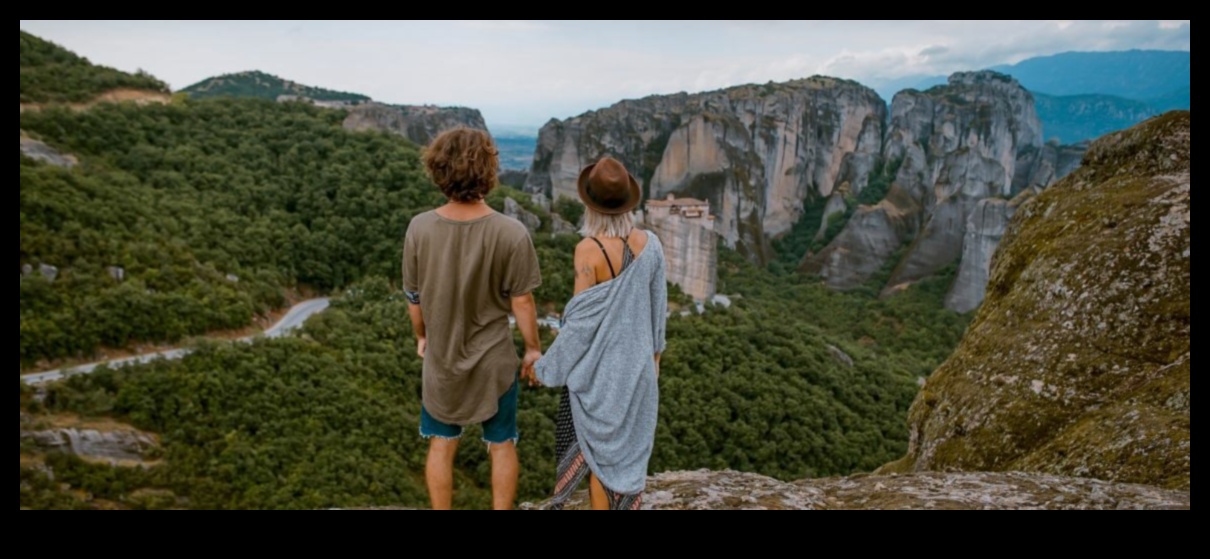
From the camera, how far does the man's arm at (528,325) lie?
11.4 feet

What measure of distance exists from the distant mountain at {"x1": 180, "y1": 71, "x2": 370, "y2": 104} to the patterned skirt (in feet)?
217

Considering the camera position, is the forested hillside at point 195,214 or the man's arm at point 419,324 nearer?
the man's arm at point 419,324

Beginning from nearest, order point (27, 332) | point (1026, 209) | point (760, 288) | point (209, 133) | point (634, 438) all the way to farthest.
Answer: point (634, 438) → point (1026, 209) → point (27, 332) → point (209, 133) → point (760, 288)

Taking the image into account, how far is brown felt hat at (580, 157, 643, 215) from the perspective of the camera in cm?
341

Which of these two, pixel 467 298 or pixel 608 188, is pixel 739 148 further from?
pixel 467 298

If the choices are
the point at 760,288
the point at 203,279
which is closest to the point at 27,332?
the point at 203,279

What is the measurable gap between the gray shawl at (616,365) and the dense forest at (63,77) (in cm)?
2999

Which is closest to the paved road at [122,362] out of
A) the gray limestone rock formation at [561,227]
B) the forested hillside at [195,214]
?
the forested hillside at [195,214]

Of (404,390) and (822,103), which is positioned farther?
(822,103)

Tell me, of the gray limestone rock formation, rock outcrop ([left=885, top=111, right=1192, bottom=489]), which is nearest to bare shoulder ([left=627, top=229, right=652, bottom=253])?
rock outcrop ([left=885, top=111, right=1192, bottom=489])

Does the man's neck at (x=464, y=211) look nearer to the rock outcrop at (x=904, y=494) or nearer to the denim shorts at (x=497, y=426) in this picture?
the denim shorts at (x=497, y=426)

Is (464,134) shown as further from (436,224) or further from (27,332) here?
(27,332)

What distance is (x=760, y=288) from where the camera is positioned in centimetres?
4406

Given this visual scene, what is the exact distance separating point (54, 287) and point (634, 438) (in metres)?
16.3
